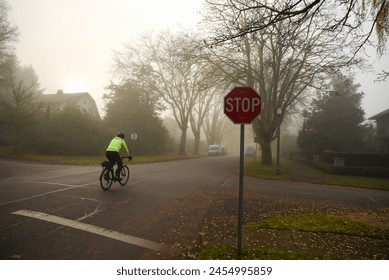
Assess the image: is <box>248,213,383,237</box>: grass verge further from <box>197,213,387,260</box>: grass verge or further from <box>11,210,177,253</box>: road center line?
<box>11,210,177,253</box>: road center line

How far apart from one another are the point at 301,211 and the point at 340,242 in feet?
8.82

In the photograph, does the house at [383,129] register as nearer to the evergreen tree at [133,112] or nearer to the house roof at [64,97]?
the evergreen tree at [133,112]

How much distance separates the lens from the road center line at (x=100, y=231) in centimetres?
463

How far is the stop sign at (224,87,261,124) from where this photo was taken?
417 cm

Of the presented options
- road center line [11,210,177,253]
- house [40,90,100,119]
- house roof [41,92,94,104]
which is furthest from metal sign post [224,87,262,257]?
house roof [41,92,94,104]

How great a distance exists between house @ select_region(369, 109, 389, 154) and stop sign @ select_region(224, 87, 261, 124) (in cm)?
3575

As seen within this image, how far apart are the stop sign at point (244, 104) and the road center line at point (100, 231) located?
2575 mm

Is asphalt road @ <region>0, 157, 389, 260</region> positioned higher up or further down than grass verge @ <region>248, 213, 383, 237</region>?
higher up

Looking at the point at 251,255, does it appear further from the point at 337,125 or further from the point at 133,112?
the point at 337,125

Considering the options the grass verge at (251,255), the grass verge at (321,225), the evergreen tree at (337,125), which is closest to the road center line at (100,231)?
the grass verge at (251,255)

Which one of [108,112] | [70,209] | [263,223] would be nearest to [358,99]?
[108,112]

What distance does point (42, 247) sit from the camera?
429 cm

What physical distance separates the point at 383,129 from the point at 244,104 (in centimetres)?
4086

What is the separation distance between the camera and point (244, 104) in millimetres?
4211
